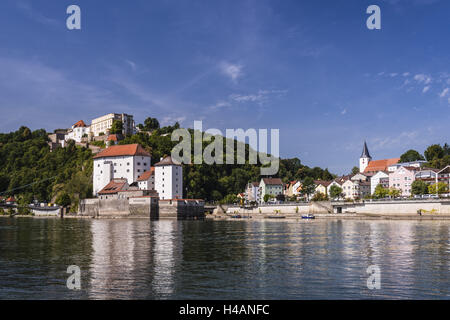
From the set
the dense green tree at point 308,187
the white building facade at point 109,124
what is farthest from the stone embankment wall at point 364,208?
the white building facade at point 109,124

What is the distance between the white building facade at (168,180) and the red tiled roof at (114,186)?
25.2 feet

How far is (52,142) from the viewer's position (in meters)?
140

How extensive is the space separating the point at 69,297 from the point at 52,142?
13680 cm

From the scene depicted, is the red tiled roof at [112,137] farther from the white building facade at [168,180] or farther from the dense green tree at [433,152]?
the dense green tree at [433,152]

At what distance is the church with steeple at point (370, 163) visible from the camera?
119750mm

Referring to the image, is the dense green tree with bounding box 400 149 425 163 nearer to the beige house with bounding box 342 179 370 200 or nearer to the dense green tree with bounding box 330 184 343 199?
the beige house with bounding box 342 179 370 200

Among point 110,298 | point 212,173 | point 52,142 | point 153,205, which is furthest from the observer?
point 52,142

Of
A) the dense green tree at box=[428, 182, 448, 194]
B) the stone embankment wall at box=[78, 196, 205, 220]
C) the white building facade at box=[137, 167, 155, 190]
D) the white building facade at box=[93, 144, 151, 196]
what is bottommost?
the stone embankment wall at box=[78, 196, 205, 220]

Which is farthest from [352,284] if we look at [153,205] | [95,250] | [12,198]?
[12,198]

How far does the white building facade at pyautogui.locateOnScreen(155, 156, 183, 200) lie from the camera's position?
3310 inches

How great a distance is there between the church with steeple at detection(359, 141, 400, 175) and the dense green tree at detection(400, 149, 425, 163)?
159cm

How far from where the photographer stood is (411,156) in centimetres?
11894

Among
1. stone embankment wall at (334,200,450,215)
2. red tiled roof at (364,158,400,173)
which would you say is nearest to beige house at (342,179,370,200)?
red tiled roof at (364,158,400,173)
